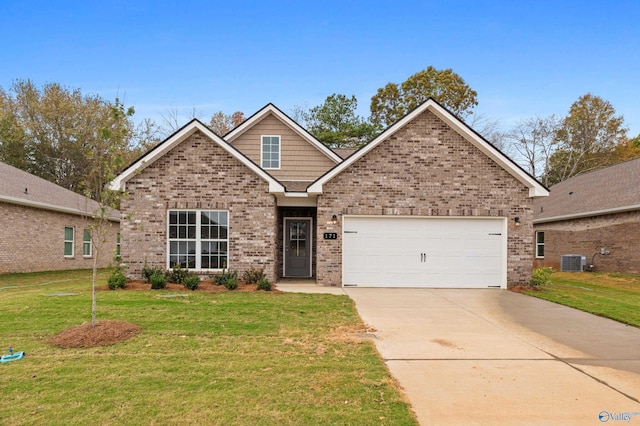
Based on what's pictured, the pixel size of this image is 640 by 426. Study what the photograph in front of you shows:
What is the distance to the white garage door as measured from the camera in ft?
42.3

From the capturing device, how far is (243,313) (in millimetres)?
8273

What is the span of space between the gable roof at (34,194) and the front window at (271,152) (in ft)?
20.7

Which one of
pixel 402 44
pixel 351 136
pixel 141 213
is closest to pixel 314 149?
pixel 141 213

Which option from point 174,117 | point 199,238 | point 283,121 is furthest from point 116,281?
point 174,117

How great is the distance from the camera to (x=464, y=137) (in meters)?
12.9

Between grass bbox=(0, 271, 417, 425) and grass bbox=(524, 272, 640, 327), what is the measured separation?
6015 millimetres

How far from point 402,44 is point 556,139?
81.5 feet

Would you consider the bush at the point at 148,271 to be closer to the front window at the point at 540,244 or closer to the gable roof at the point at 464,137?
the gable roof at the point at 464,137

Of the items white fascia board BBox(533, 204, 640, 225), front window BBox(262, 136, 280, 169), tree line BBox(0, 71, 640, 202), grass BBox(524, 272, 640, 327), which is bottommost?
grass BBox(524, 272, 640, 327)

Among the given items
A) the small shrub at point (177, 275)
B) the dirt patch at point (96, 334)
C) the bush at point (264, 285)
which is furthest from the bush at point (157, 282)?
the dirt patch at point (96, 334)

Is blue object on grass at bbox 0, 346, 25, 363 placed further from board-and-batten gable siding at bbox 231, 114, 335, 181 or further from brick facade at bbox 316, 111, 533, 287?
board-and-batten gable siding at bbox 231, 114, 335, 181

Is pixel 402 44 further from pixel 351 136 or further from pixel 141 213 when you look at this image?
pixel 141 213

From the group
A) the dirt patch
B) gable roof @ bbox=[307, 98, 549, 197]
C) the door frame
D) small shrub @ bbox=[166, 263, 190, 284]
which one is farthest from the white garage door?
the dirt patch

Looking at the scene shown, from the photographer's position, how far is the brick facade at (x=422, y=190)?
41.9 ft
